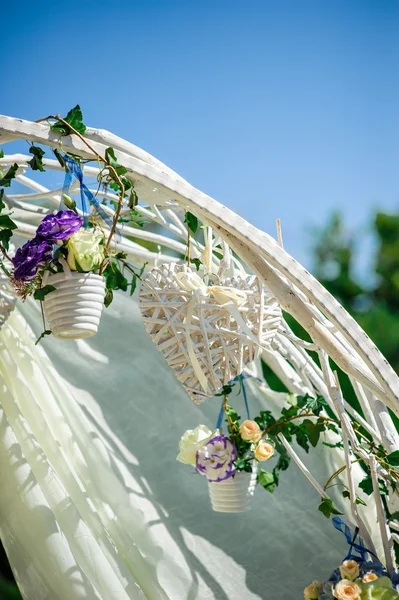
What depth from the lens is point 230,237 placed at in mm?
1460

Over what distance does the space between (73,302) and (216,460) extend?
0.85 meters

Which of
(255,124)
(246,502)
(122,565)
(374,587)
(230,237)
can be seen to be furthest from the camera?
(255,124)

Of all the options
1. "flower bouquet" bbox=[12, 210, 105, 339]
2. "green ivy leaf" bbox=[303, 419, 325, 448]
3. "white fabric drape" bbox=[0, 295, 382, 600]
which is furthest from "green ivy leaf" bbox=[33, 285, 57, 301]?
"green ivy leaf" bbox=[303, 419, 325, 448]

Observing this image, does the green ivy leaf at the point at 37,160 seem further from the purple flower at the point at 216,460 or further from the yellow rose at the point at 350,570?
the yellow rose at the point at 350,570

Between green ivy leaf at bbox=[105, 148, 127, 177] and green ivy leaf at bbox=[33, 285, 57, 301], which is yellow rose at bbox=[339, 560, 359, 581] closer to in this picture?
green ivy leaf at bbox=[33, 285, 57, 301]

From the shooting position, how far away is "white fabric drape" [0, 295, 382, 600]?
5.95 ft

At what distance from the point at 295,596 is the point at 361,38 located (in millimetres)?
8197

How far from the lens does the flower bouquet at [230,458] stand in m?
2.10

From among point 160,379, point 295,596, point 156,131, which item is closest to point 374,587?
point 295,596

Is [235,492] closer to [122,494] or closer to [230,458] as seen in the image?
[230,458]

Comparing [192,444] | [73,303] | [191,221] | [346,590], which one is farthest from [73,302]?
[346,590]

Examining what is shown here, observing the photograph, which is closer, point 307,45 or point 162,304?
point 162,304

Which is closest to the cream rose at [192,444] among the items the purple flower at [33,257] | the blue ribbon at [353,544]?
the blue ribbon at [353,544]

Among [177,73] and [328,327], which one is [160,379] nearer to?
[328,327]
